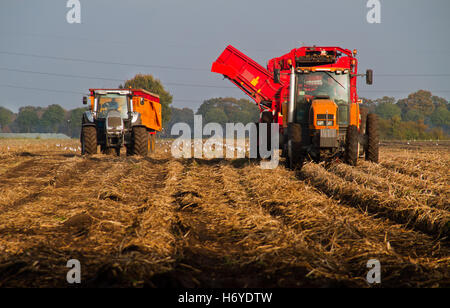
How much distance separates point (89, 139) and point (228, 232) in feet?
36.4

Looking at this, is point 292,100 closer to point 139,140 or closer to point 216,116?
point 139,140

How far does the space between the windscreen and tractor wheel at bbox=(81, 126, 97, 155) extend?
0.98 meters

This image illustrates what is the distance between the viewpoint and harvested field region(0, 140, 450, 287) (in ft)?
11.4

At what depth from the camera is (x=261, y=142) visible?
12945 millimetres

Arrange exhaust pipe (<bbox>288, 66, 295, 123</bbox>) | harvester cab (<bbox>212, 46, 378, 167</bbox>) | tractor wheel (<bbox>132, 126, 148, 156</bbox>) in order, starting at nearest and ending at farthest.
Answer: harvester cab (<bbox>212, 46, 378, 167</bbox>)
exhaust pipe (<bbox>288, 66, 295, 123</bbox>)
tractor wheel (<bbox>132, 126, 148, 156</bbox>)

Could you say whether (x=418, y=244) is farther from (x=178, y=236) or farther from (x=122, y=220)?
(x=122, y=220)

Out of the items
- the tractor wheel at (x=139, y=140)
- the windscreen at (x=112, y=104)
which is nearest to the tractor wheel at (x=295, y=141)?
the tractor wheel at (x=139, y=140)

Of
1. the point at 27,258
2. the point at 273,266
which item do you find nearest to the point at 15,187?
the point at 27,258

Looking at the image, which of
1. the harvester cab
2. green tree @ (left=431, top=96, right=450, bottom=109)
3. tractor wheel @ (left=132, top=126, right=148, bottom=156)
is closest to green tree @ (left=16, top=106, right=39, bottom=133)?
green tree @ (left=431, top=96, right=450, bottom=109)

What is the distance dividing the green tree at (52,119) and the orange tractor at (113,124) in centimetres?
10334

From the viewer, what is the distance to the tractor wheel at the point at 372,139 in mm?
10773

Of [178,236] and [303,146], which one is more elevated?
[303,146]

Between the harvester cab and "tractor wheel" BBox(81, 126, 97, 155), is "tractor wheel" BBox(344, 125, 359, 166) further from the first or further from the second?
"tractor wheel" BBox(81, 126, 97, 155)
